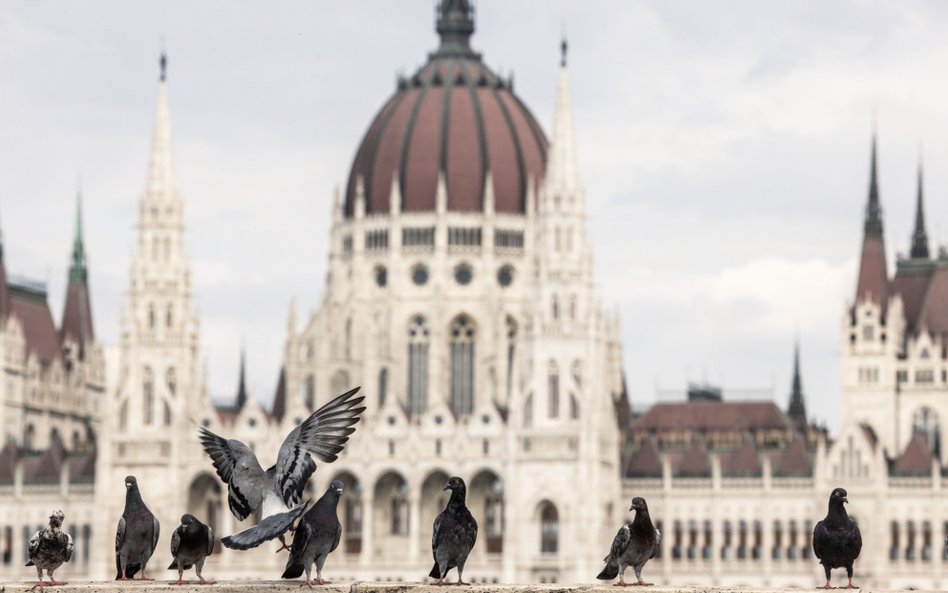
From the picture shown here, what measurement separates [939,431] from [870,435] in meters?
4.11

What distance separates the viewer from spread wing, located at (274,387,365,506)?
1911 inches

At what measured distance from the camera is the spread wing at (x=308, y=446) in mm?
48531

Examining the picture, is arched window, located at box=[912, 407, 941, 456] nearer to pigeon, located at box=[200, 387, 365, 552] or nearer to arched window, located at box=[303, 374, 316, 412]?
arched window, located at box=[303, 374, 316, 412]

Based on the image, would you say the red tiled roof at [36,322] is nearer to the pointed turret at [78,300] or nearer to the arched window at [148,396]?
the pointed turret at [78,300]

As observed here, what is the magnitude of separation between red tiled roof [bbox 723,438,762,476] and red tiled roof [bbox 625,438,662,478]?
3.63 meters

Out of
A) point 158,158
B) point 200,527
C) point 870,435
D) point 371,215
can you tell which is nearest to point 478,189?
point 371,215

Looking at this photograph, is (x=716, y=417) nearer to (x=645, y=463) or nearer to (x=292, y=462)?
(x=645, y=463)

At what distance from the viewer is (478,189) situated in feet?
534

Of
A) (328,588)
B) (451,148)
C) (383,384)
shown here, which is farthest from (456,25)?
(328,588)

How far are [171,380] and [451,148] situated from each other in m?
22.1

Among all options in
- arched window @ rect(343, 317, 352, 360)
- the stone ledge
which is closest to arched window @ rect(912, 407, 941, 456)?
arched window @ rect(343, 317, 352, 360)

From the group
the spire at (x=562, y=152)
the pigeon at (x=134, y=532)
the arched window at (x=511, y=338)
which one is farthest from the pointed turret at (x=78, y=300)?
the pigeon at (x=134, y=532)

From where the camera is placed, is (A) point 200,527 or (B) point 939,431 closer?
(A) point 200,527

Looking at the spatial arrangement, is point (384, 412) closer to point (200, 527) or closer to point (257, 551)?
point (257, 551)
